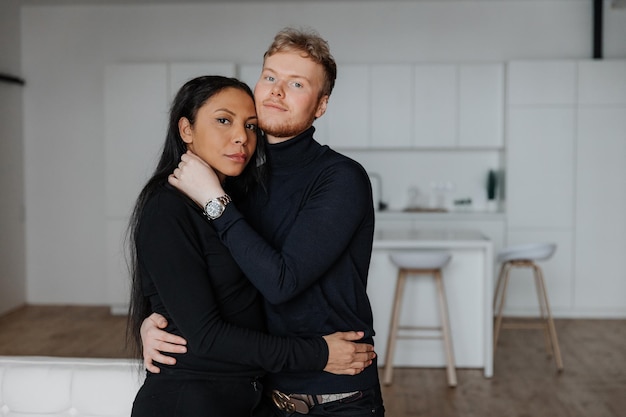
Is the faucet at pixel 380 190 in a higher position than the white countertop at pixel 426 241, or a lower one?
higher

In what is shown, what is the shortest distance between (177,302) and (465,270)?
4.15 meters

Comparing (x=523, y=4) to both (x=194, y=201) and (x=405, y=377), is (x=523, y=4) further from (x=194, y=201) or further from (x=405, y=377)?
(x=194, y=201)

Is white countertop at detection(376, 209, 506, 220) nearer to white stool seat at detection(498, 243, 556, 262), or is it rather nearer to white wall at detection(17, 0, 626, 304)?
white wall at detection(17, 0, 626, 304)

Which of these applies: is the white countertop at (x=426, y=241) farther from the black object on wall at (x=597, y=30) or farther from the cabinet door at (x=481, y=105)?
the black object on wall at (x=597, y=30)

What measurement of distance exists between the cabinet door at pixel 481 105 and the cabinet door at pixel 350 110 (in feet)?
3.08

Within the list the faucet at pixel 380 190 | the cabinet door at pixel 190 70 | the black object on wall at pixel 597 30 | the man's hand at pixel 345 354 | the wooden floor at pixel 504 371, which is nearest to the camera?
the man's hand at pixel 345 354

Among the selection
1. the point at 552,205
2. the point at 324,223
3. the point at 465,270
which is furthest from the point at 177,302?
the point at 552,205

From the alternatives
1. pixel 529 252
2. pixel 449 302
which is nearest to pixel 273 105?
pixel 449 302

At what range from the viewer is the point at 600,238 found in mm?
7676

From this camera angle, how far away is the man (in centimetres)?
183

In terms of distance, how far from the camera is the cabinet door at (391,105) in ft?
25.4

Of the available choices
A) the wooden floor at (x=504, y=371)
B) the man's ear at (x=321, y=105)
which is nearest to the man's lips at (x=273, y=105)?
the man's ear at (x=321, y=105)

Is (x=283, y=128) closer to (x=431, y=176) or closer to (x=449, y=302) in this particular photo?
(x=449, y=302)

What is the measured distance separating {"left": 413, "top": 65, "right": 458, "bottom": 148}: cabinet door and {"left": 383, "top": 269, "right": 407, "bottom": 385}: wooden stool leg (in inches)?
105
